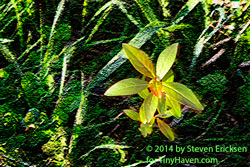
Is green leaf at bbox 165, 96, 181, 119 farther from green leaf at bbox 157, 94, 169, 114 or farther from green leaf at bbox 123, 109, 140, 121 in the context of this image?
green leaf at bbox 123, 109, 140, 121

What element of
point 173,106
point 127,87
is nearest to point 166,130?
point 173,106

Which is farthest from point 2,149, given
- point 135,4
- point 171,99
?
point 135,4

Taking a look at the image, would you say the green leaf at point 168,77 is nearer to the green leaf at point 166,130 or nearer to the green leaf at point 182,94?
the green leaf at point 182,94

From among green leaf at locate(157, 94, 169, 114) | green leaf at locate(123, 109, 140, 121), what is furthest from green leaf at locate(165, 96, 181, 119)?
green leaf at locate(123, 109, 140, 121)

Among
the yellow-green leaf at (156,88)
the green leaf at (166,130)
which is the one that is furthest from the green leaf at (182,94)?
the green leaf at (166,130)

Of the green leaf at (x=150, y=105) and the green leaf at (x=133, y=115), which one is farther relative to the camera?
the green leaf at (x=133, y=115)

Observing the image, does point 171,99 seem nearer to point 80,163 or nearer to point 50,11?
point 80,163
